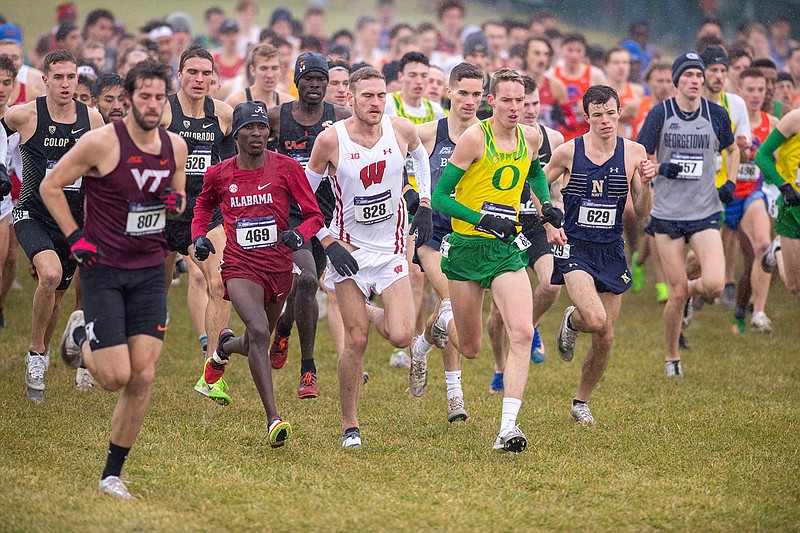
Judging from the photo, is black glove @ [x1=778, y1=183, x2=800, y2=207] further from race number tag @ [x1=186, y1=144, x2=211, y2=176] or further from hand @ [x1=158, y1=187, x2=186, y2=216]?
hand @ [x1=158, y1=187, x2=186, y2=216]

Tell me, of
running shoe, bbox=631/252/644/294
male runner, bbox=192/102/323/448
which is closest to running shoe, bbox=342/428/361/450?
male runner, bbox=192/102/323/448

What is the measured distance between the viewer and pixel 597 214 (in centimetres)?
843

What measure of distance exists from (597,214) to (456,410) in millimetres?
1803

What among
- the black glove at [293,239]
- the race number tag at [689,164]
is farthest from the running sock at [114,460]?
the race number tag at [689,164]

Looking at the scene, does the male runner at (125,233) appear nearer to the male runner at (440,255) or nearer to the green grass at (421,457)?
the green grass at (421,457)

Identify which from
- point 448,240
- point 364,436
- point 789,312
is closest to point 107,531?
point 364,436

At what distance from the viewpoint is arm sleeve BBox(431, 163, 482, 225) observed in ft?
24.1

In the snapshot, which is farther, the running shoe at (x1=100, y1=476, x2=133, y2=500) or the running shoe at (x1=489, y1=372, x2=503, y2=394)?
the running shoe at (x1=489, y1=372, x2=503, y2=394)

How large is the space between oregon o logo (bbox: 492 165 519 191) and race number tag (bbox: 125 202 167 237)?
2293mm

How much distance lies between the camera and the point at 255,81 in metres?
10.5

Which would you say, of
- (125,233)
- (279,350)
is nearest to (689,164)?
(279,350)

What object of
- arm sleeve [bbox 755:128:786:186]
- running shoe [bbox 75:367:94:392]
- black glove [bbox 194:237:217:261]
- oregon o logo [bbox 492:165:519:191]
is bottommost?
running shoe [bbox 75:367:94:392]

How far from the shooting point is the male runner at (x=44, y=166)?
858 cm

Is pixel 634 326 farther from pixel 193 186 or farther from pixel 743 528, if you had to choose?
pixel 743 528
